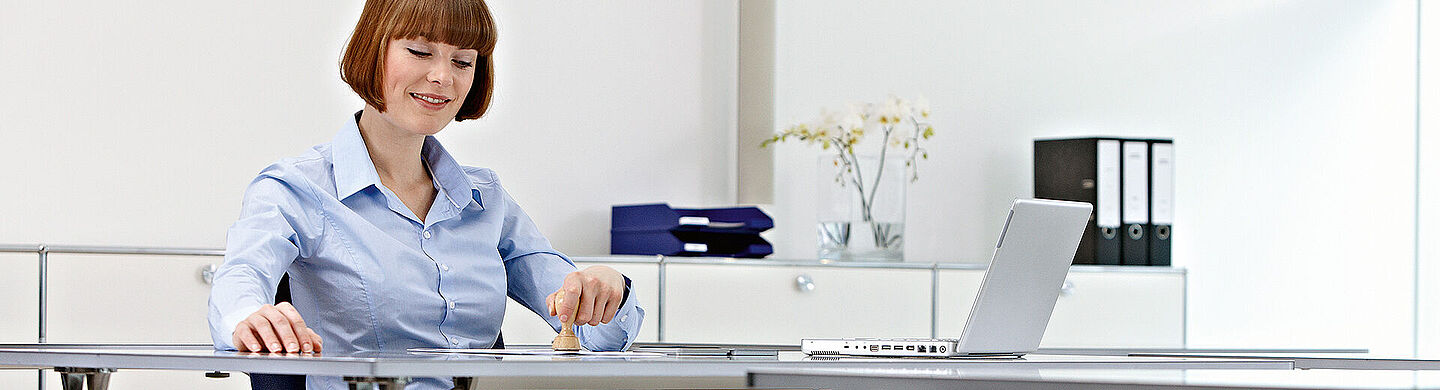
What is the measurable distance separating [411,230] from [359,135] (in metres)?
0.14

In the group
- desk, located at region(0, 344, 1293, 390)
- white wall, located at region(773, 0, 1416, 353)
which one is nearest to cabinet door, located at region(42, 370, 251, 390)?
desk, located at region(0, 344, 1293, 390)

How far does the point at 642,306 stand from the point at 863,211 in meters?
0.72

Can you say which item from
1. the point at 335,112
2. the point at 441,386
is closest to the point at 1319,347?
the point at 335,112

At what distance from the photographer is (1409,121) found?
4.55 m

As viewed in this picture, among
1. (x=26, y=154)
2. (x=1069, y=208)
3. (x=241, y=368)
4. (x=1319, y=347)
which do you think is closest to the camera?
(x=241, y=368)

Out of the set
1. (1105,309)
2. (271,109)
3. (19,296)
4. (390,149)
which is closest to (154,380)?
(19,296)

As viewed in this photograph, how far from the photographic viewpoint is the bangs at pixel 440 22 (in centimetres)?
196

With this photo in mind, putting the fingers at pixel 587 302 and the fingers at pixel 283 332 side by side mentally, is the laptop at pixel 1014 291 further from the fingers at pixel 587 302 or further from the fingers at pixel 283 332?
the fingers at pixel 283 332

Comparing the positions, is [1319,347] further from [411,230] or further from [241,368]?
[241,368]

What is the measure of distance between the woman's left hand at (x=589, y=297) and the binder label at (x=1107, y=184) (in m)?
2.13

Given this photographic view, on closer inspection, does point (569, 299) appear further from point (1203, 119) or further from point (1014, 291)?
point (1203, 119)

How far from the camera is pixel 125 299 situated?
9.72 ft

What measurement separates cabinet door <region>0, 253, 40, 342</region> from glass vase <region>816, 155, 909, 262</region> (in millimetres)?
1768

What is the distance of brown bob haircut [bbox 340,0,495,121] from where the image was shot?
1964 mm
